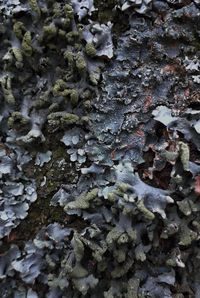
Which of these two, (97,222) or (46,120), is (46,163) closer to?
(46,120)

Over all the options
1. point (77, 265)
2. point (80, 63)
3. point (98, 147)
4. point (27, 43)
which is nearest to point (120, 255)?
point (77, 265)

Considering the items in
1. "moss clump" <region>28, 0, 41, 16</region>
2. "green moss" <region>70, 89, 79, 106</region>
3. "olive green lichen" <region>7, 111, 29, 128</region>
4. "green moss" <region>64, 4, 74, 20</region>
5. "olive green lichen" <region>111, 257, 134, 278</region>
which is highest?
"moss clump" <region>28, 0, 41, 16</region>

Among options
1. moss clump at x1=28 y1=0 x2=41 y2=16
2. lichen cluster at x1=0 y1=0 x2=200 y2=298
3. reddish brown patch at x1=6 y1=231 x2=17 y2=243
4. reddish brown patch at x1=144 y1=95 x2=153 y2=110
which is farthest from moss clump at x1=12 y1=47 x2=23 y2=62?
reddish brown patch at x1=6 y1=231 x2=17 y2=243

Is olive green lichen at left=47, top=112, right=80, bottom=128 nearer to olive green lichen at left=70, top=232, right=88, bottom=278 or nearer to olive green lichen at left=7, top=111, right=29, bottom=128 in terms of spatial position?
olive green lichen at left=7, top=111, right=29, bottom=128

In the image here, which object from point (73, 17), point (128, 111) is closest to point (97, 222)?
point (128, 111)

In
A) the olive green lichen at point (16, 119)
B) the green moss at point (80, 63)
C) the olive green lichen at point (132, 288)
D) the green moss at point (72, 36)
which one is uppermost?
the green moss at point (72, 36)

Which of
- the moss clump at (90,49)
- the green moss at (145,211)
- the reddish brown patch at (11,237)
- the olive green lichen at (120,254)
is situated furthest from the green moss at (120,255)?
the moss clump at (90,49)

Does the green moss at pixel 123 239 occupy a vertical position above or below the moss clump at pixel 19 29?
below

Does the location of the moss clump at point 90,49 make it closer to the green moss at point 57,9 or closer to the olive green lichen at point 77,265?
the green moss at point 57,9
